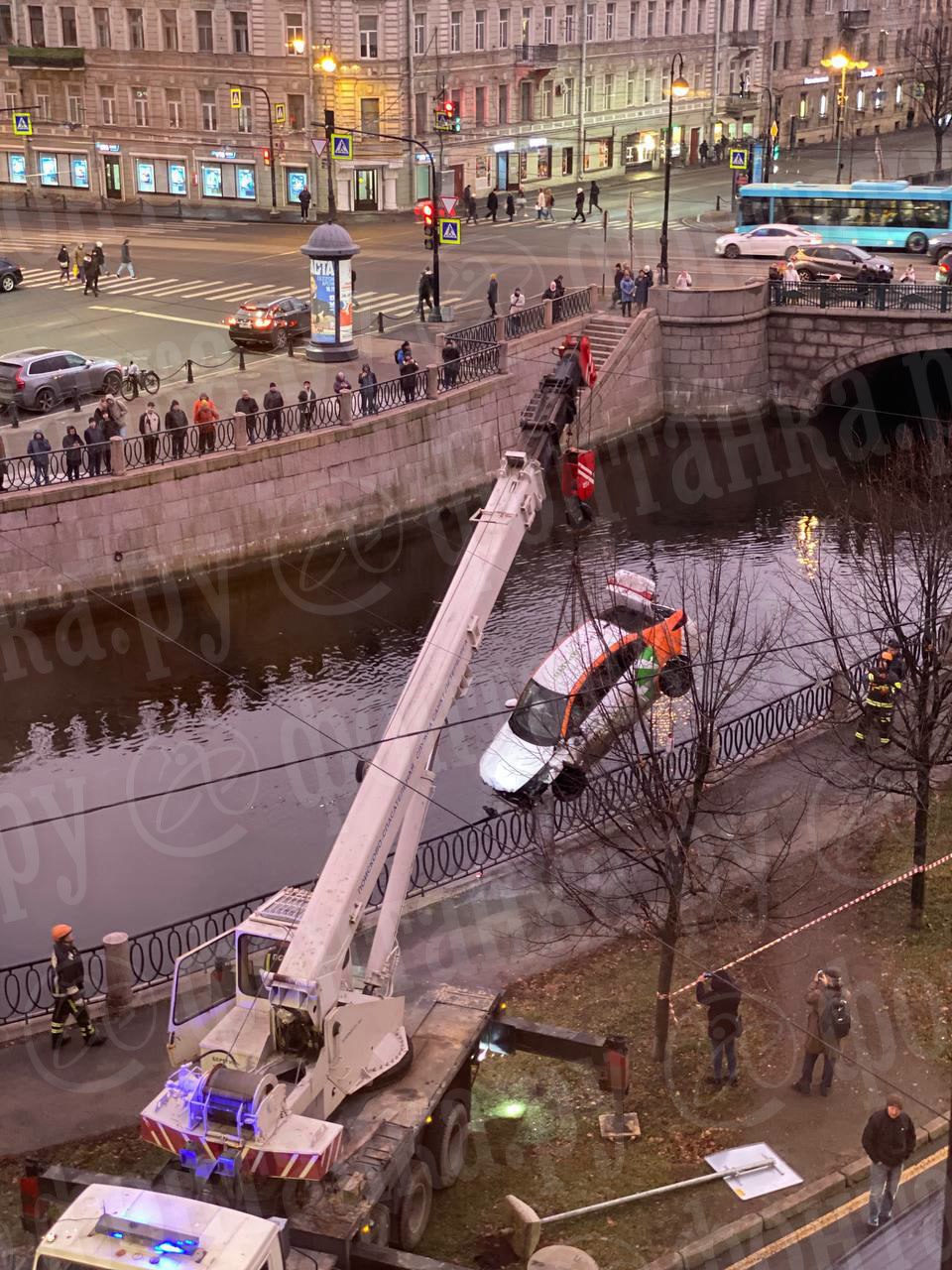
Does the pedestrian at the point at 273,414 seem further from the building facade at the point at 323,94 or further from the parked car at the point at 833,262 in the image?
the building facade at the point at 323,94

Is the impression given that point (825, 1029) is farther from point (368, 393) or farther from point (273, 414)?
point (368, 393)

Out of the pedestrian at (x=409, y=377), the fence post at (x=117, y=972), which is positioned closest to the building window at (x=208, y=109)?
the pedestrian at (x=409, y=377)

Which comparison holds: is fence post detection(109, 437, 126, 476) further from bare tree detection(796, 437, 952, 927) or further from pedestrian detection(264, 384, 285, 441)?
bare tree detection(796, 437, 952, 927)

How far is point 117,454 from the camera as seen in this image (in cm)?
3306

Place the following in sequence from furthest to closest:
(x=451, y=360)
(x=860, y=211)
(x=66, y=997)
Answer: (x=860, y=211) < (x=451, y=360) < (x=66, y=997)

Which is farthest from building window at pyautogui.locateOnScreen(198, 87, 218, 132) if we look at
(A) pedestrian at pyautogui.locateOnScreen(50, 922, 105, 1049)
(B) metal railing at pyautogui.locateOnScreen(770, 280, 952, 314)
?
(A) pedestrian at pyautogui.locateOnScreen(50, 922, 105, 1049)

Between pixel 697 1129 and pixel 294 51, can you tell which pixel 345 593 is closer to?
pixel 697 1129

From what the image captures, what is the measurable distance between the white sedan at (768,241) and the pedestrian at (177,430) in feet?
89.5

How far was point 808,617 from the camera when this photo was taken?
31.9m

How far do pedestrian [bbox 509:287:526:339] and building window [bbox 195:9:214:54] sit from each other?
28.2 m

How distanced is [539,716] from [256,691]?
22.0ft

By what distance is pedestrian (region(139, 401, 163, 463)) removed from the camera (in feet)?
111

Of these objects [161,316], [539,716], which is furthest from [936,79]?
[539,716]

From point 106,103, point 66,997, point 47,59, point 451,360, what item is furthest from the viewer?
point 106,103
